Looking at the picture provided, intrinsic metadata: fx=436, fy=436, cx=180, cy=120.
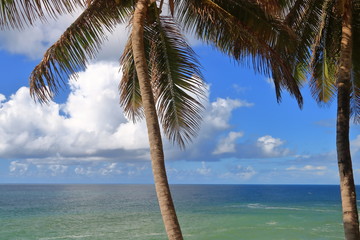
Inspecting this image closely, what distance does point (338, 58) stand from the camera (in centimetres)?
1215

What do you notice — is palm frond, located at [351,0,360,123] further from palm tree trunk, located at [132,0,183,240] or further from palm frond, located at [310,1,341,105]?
palm tree trunk, located at [132,0,183,240]

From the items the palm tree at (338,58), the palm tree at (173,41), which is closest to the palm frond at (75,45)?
the palm tree at (173,41)

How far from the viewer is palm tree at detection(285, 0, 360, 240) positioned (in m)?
8.88

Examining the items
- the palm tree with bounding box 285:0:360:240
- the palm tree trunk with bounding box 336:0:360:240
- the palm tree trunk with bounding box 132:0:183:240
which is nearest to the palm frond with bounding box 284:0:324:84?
the palm tree with bounding box 285:0:360:240

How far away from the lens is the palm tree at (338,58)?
888 centimetres

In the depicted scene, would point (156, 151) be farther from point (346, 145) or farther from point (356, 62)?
point (356, 62)

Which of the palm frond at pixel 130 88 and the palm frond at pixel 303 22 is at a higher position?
the palm frond at pixel 303 22

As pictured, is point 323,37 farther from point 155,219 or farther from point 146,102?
point 155,219

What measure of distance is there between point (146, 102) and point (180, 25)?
3.55 metres

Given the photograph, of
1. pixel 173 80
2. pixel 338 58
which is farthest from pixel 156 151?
pixel 338 58

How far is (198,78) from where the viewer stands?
30.1 ft

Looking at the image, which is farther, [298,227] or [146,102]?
[298,227]

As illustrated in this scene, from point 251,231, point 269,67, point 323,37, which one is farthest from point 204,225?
point 269,67

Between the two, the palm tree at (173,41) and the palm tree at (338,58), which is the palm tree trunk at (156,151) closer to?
the palm tree at (173,41)
